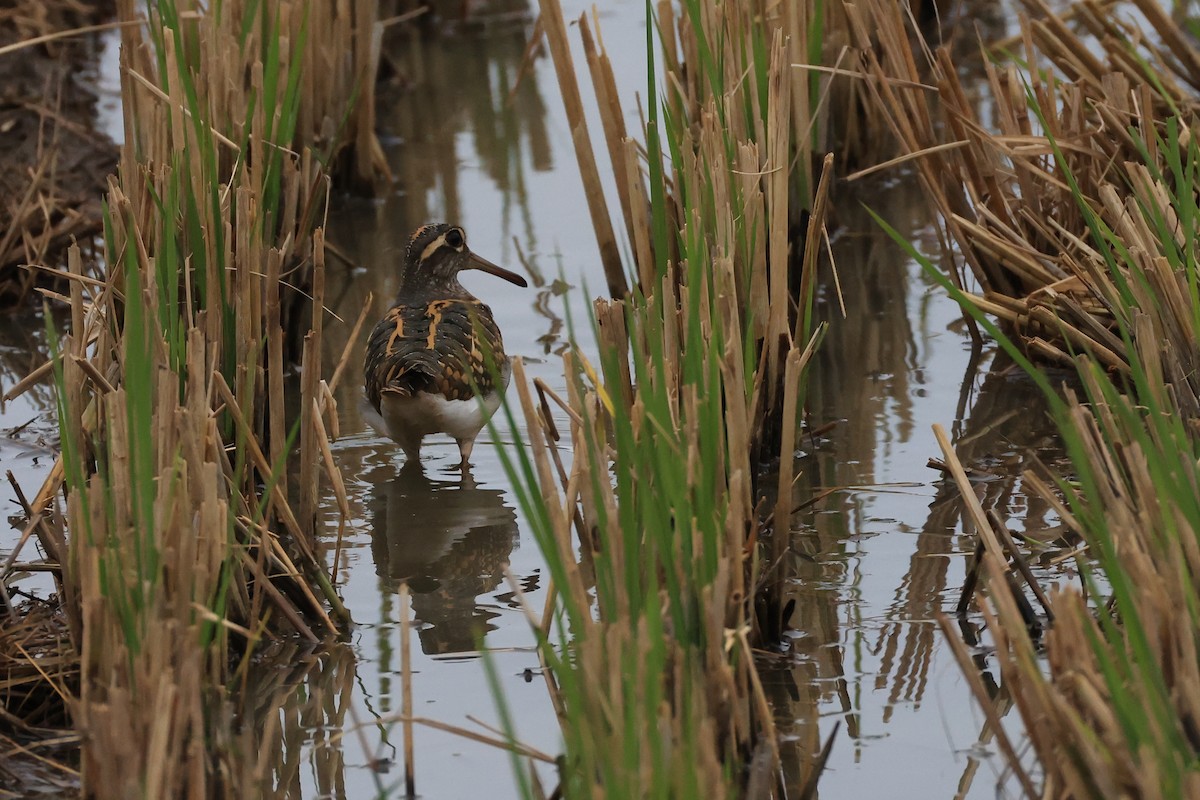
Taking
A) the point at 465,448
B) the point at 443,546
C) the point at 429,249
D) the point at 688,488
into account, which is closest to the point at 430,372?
the point at 465,448

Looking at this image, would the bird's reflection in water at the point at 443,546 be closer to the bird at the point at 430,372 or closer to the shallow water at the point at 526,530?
the shallow water at the point at 526,530

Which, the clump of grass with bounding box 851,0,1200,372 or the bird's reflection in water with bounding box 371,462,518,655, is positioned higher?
the clump of grass with bounding box 851,0,1200,372

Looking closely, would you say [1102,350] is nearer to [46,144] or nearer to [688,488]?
[688,488]

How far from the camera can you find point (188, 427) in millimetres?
3053

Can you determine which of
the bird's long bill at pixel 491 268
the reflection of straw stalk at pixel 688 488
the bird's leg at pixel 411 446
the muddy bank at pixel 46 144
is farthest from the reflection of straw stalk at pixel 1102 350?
the muddy bank at pixel 46 144

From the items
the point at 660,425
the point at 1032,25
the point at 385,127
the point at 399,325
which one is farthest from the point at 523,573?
the point at 385,127

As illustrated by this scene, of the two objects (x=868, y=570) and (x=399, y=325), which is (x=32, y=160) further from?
(x=868, y=570)

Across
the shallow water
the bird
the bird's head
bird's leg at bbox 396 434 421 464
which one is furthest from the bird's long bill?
bird's leg at bbox 396 434 421 464

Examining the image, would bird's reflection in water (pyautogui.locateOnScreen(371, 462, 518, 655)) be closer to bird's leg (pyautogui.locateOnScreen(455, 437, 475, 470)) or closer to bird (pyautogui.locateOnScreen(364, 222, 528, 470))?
bird's leg (pyautogui.locateOnScreen(455, 437, 475, 470))

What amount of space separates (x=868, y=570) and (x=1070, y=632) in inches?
55.7

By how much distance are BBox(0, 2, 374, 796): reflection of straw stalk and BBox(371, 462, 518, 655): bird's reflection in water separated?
0.71 feet

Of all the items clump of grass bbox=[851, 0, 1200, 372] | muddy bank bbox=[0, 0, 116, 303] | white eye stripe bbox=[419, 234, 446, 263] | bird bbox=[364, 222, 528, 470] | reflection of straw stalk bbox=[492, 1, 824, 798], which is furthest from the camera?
muddy bank bbox=[0, 0, 116, 303]

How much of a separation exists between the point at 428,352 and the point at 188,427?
1.57 metres

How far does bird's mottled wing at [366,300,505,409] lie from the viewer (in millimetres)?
4512
